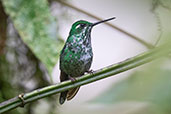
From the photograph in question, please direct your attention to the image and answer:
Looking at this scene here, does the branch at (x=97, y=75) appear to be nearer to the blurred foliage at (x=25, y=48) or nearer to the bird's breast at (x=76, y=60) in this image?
the bird's breast at (x=76, y=60)

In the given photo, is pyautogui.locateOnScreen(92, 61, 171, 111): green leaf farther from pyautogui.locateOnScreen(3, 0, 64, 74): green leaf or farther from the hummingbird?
pyautogui.locateOnScreen(3, 0, 64, 74): green leaf

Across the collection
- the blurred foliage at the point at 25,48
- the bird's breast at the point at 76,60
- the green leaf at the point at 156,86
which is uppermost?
the green leaf at the point at 156,86

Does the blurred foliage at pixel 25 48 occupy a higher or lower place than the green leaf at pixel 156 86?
lower

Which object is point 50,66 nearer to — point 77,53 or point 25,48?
point 77,53

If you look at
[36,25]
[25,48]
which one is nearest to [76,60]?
[36,25]

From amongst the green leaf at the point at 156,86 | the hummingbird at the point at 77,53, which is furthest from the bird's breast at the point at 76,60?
the green leaf at the point at 156,86

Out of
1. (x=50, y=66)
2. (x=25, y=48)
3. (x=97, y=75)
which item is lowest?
(x=25, y=48)

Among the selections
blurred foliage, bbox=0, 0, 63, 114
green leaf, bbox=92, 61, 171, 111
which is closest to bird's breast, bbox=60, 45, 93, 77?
blurred foliage, bbox=0, 0, 63, 114

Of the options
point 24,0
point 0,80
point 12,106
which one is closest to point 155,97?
point 12,106

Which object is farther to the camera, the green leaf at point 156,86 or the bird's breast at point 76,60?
the bird's breast at point 76,60
